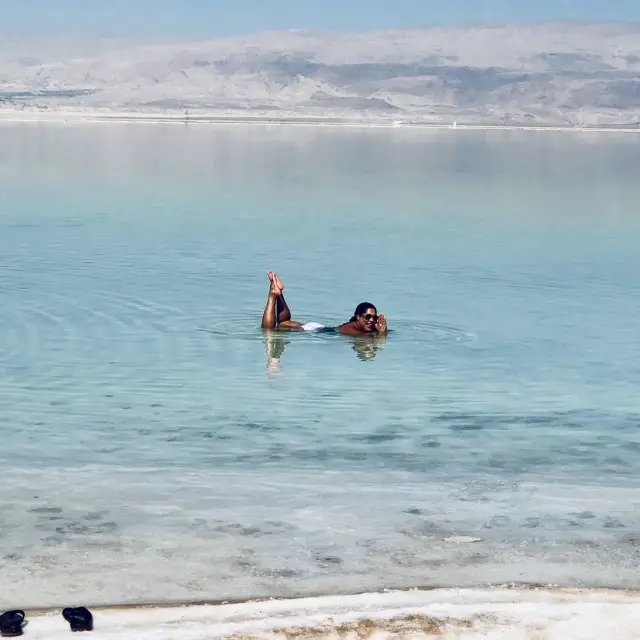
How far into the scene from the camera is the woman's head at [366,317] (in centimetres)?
1945

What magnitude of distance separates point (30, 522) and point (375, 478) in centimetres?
339

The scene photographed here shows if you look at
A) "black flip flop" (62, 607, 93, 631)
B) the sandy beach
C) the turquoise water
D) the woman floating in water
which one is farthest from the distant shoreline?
"black flip flop" (62, 607, 93, 631)

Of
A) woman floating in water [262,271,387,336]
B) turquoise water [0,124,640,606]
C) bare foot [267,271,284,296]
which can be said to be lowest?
turquoise water [0,124,640,606]

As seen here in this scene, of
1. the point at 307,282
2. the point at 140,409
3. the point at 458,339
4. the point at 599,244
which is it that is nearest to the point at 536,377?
the point at 458,339

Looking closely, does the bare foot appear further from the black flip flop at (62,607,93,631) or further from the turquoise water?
the black flip flop at (62,607,93,631)

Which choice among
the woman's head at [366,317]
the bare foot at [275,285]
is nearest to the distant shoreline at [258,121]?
the bare foot at [275,285]

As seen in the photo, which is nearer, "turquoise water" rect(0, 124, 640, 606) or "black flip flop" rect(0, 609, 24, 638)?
"black flip flop" rect(0, 609, 24, 638)

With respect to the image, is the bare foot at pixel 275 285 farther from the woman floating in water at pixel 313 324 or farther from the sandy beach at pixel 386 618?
the sandy beach at pixel 386 618

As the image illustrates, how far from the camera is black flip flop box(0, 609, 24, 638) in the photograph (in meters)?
8.28

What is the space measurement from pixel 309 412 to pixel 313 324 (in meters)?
5.33

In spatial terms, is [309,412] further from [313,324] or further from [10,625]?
[10,625]

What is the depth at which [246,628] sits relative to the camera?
8453mm

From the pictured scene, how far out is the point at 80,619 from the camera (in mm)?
8477

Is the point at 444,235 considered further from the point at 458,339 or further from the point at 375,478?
the point at 375,478
